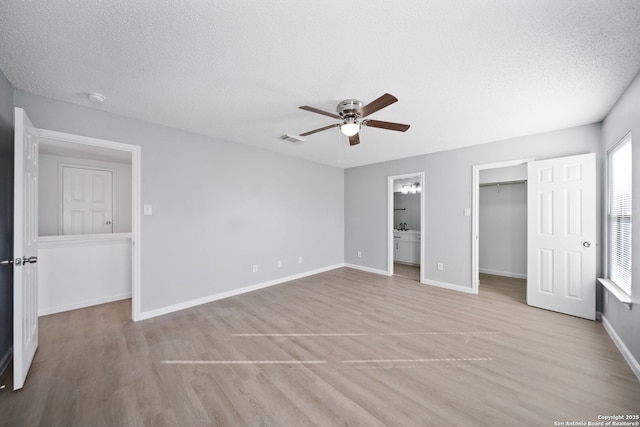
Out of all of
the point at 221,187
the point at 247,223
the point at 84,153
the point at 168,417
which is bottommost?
the point at 168,417

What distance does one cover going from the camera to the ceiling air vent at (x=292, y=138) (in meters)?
3.60

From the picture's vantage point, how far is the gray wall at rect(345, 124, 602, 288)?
3436mm

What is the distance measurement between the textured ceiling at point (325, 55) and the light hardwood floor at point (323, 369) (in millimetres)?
2469

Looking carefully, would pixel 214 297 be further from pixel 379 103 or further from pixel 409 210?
pixel 409 210

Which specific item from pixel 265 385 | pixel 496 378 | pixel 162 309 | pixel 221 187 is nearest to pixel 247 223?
pixel 221 187

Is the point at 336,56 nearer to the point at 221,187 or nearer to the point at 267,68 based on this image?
the point at 267,68

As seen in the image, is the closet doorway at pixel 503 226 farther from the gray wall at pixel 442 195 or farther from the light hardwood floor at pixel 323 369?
the light hardwood floor at pixel 323 369

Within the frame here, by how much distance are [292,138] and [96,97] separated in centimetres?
220

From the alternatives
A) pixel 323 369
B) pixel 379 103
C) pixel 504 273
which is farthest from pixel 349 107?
pixel 504 273

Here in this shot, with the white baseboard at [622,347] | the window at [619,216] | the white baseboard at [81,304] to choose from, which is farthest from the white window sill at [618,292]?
the white baseboard at [81,304]

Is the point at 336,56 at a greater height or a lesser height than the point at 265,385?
greater

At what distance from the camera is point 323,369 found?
6.87 feet

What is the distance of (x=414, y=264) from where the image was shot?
6.33 meters

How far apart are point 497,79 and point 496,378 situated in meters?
2.48
